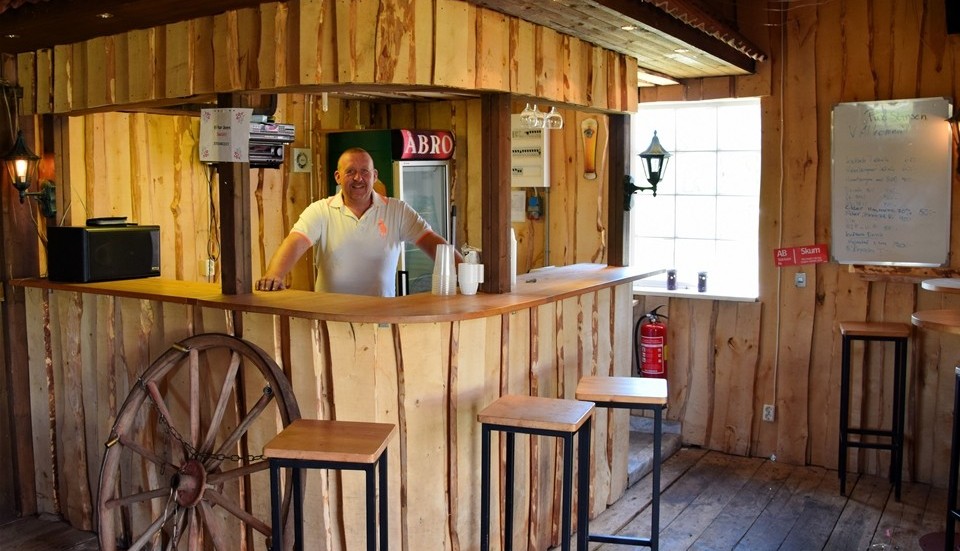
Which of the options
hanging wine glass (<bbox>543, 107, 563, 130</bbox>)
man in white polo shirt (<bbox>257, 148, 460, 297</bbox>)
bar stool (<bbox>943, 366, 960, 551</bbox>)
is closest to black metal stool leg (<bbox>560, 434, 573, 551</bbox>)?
man in white polo shirt (<bbox>257, 148, 460, 297</bbox>)

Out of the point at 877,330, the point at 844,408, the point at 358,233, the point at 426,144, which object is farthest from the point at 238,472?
the point at 877,330

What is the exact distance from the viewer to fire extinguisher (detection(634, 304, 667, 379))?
17.7 feet

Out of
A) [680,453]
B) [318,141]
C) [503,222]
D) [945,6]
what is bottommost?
[680,453]

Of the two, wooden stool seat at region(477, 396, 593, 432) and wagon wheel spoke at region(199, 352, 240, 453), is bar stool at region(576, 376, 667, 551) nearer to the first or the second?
wooden stool seat at region(477, 396, 593, 432)

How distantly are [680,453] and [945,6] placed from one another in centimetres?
292

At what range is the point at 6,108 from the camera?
13.7 ft

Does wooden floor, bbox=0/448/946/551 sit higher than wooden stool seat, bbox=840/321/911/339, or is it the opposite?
wooden stool seat, bbox=840/321/911/339

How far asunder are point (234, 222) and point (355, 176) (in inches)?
36.5

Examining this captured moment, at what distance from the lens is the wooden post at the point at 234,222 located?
3.49 metres

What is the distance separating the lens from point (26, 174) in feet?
13.3

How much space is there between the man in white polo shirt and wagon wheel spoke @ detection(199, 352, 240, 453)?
1.07 meters

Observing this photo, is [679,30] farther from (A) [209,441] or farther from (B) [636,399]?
(A) [209,441]

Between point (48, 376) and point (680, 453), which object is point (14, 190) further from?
point (680, 453)

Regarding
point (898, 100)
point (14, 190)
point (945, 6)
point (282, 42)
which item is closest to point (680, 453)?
point (898, 100)
